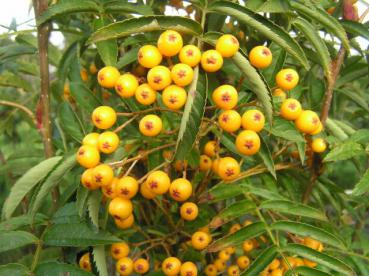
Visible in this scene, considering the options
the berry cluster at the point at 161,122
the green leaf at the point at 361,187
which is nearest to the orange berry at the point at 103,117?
the berry cluster at the point at 161,122

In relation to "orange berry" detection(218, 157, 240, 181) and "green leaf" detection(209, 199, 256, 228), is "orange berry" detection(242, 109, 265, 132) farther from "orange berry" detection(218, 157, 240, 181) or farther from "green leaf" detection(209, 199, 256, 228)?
"green leaf" detection(209, 199, 256, 228)

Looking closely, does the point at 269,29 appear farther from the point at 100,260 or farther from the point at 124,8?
the point at 100,260

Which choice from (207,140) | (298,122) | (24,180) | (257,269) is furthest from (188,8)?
(257,269)

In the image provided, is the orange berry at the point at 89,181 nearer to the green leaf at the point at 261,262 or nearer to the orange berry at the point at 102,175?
the orange berry at the point at 102,175

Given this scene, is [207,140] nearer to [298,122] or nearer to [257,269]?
[298,122]

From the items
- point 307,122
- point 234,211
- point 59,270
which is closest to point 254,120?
point 307,122

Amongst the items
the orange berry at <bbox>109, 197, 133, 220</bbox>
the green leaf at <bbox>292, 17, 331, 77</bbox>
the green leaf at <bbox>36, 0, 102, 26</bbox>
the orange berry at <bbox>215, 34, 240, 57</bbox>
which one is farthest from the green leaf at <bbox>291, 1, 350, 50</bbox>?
the orange berry at <bbox>109, 197, 133, 220</bbox>

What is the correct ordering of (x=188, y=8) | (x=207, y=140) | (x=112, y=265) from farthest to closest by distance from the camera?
1. (x=112, y=265)
2. (x=188, y=8)
3. (x=207, y=140)

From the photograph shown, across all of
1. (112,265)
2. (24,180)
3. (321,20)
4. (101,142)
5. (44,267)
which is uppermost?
(321,20)
